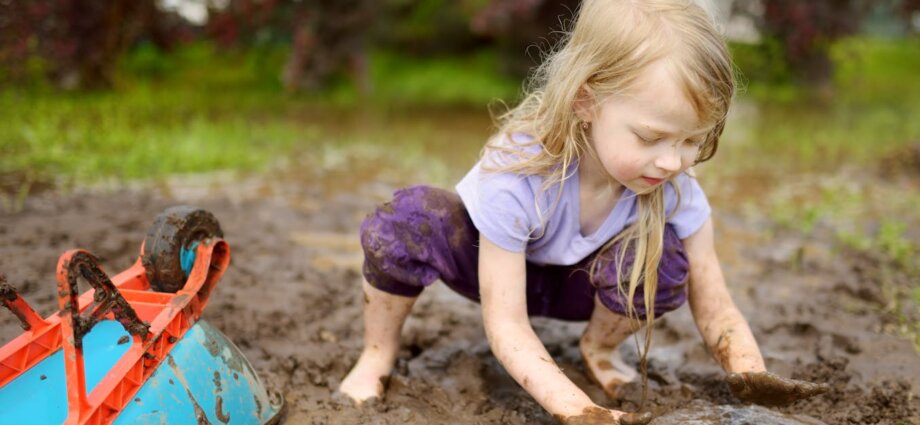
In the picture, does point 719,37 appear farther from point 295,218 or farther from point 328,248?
point 295,218

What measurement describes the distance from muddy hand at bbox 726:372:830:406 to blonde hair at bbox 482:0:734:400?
0.22m

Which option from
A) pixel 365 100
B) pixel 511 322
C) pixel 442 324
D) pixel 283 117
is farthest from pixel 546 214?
pixel 365 100

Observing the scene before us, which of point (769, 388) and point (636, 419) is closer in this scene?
point (636, 419)

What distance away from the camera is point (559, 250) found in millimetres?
2006

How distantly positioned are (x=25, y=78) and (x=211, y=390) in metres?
5.63

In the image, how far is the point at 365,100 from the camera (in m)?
8.50

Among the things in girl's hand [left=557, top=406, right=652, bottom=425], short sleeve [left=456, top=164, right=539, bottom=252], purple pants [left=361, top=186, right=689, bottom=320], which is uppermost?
short sleeve [left=456, top=164, right=539, bottom=252]

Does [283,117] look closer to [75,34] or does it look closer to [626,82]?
[75,34]

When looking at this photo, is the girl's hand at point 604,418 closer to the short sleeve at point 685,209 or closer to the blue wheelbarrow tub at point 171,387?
the short sleeve at point 685,209

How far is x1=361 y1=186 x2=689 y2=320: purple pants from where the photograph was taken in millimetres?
1982

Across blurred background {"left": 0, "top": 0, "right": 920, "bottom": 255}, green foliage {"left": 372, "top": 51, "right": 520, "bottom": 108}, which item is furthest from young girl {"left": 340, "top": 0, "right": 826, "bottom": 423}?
green foliage {"left": 372, "top": 51, "right": 520, "bottom": 108}

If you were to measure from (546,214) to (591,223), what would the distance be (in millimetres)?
168

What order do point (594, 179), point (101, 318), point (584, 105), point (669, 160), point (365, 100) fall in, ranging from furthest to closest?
point (365, 100) < point (594, 179) < point (584, 105) < point (669, 160) < point (101, 318)

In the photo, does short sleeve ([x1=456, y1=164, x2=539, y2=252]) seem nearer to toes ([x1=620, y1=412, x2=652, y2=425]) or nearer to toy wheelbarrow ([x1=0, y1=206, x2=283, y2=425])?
toes ([x1=620, y1=412, x2=652, y2=425])
